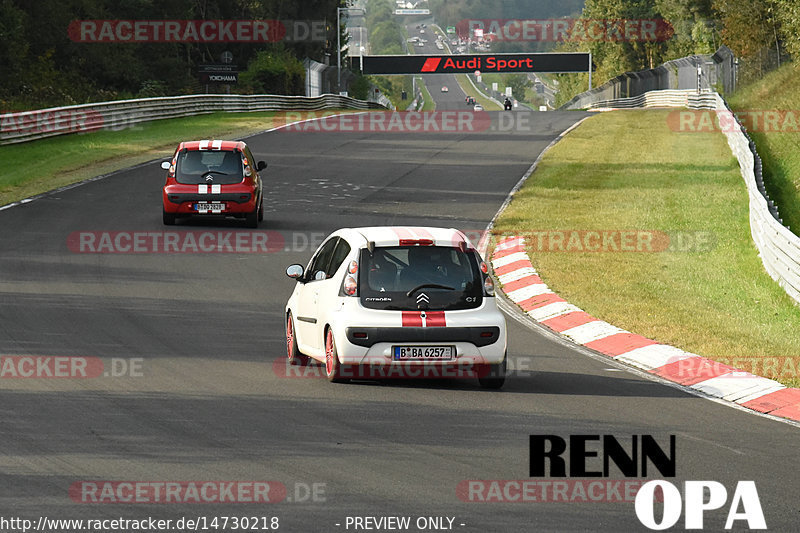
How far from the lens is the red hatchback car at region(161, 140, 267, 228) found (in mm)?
22922

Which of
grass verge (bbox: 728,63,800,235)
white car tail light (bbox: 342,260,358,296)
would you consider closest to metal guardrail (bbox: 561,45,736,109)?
grass verge (bbox: 728,63,800,235)

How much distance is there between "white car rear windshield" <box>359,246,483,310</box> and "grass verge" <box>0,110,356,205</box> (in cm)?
1692

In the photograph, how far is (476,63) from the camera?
405 feet

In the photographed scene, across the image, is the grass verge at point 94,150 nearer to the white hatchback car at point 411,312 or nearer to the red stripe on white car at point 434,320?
the white hatchback car at point 411,312

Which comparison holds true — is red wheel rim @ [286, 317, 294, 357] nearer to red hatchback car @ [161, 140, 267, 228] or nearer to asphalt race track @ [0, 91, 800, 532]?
asphalt race track @ [0, 91, 800, 532]

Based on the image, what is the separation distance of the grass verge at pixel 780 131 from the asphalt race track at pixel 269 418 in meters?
13.4

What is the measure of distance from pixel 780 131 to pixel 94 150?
22.5 metres

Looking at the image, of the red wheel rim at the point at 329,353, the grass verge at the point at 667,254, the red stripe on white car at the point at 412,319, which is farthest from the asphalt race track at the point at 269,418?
the grass verge at the point at 667,254

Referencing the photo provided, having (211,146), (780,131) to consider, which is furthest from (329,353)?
(780,131)

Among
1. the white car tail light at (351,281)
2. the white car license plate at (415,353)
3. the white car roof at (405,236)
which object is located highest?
the white car roof at (405,236)

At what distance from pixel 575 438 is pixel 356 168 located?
83.2 ft

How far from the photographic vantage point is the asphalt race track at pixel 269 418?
738cm

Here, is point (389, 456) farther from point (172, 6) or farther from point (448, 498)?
point (172, 6)

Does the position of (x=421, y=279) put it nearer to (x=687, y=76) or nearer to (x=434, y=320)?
(x=434, y=320)
